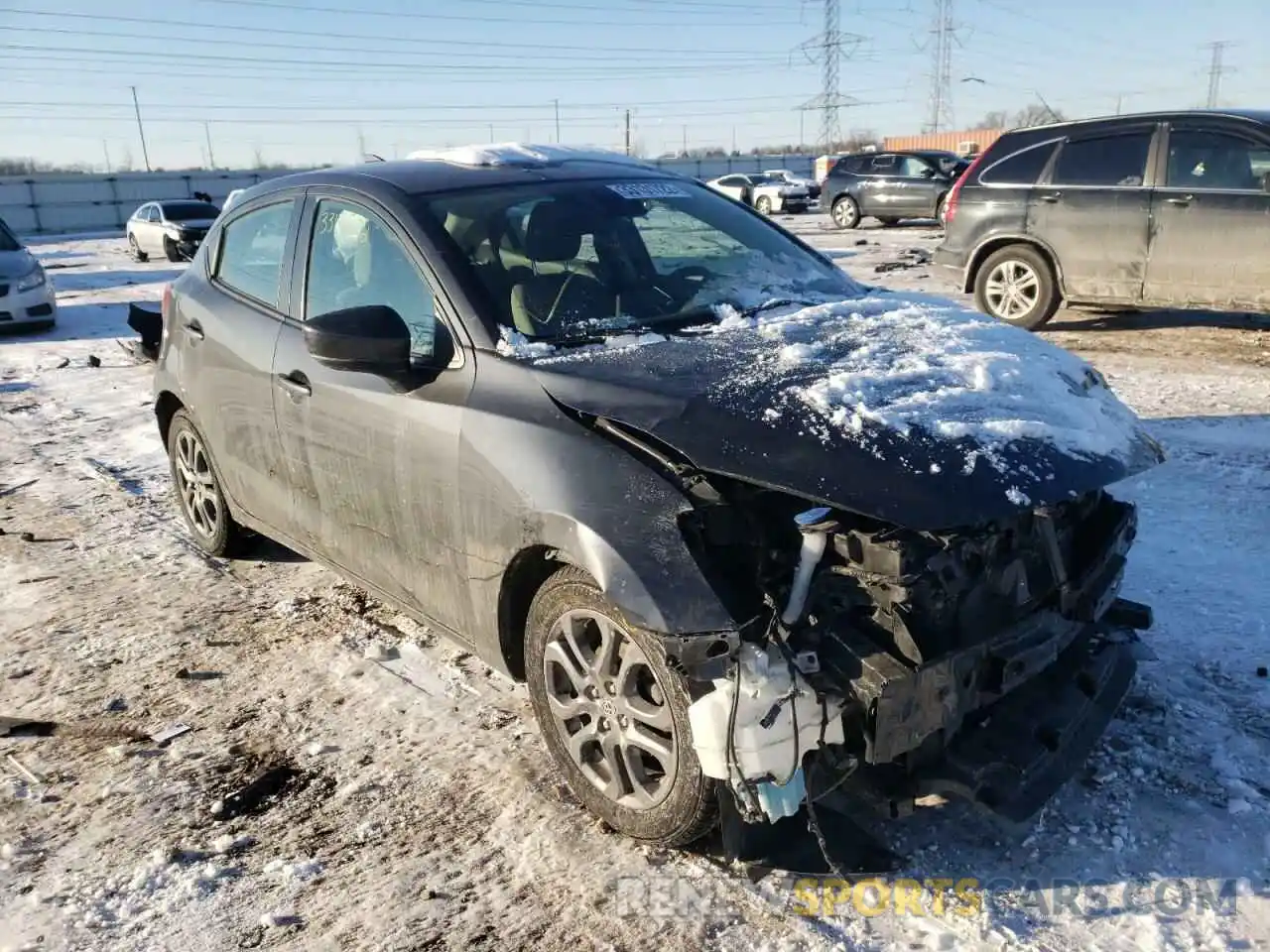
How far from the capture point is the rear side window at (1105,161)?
28.3ft

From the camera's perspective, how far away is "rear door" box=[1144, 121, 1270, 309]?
802 cm

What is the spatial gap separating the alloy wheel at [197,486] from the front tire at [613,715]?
265cm

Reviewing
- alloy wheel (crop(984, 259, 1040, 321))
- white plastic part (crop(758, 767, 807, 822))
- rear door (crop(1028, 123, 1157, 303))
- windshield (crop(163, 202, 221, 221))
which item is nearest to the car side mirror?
white plastic part (crop(758, 767, 807, 822))

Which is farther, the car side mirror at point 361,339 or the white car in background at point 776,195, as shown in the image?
the white car in background at point 776,195

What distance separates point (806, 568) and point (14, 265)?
12.9 meters

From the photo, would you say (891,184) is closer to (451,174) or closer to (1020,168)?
(1020,168)

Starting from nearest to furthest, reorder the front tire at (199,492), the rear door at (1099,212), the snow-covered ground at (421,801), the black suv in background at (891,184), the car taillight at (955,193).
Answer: the snow-covered ground at (421,801) < the front tire at (199,492) < the rear door at (1099,212) < the car taillight at (955,193) < the black suv in background at (891,184)

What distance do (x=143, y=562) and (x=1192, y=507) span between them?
5.33 metres

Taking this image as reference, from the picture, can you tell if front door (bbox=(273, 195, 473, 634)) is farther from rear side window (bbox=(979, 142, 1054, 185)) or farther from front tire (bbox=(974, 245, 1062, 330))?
rear side window (bbox=(979, 142, 1054, 185))

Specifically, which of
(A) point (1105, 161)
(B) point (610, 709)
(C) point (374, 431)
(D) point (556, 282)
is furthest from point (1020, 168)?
(B) point (610, 709)

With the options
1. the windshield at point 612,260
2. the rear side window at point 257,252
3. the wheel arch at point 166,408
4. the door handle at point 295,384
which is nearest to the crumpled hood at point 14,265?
the wheel arch at point 166,408

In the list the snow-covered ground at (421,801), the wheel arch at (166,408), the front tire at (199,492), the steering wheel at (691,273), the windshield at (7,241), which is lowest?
the snow-covered ground at (421,801)

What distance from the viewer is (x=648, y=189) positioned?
4.02 meters

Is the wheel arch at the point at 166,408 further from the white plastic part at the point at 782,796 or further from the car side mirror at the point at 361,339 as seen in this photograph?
the white plastic part at the point at 782,796
